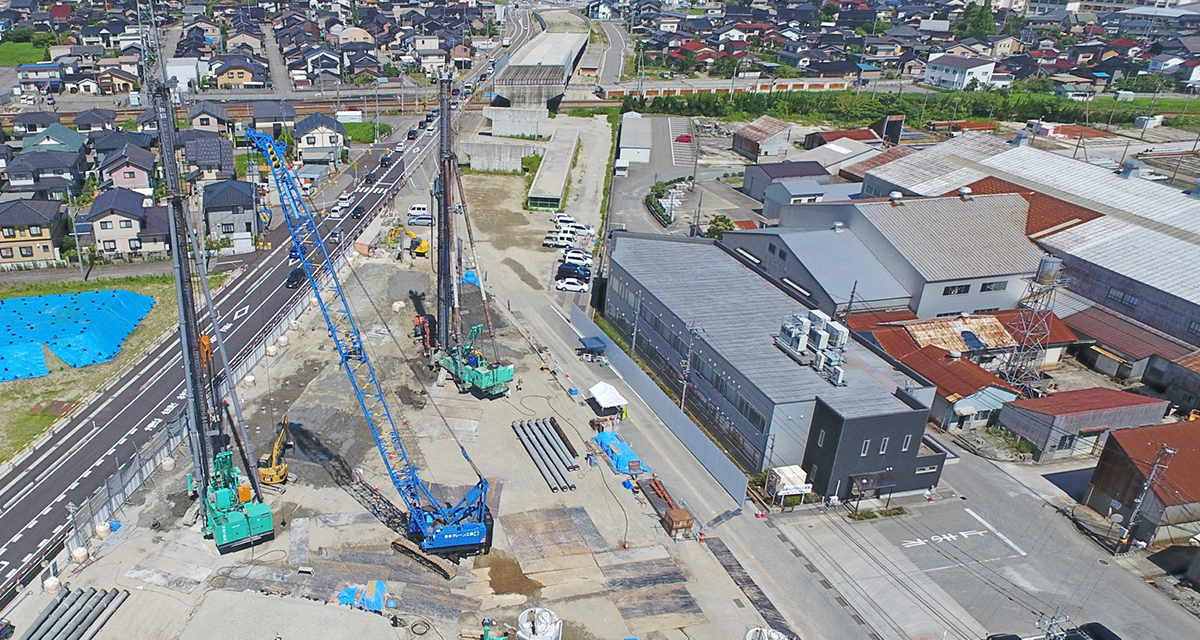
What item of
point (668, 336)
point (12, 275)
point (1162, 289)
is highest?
point (1162, 289)

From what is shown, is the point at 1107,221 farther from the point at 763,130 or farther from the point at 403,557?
the point at 403,557

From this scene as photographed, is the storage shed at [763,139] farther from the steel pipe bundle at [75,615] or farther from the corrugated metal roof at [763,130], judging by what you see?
the steel pipe bundle at [75,615]

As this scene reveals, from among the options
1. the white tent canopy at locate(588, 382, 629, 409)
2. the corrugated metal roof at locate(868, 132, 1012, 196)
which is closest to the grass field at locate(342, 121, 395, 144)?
the corrugated metal roof at locate(868, 132, 1012, 196)

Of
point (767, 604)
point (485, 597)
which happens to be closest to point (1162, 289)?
point (767, 604)

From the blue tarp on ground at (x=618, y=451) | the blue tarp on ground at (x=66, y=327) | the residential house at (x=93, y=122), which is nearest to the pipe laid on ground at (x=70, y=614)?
the blue tarp on ground at (x=66, y=327)

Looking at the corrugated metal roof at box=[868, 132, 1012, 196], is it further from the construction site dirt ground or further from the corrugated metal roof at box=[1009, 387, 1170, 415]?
the construction site dirt ground

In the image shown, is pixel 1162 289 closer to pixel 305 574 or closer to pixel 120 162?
pixel 305 574

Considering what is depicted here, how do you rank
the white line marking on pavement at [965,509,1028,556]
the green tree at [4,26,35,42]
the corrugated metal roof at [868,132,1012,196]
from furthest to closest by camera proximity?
the green tree at [4,26,35,42]
the corrugated metal roof at [868,132,1012,196]
the white line marking on pavement at [965,509,1028,556]
